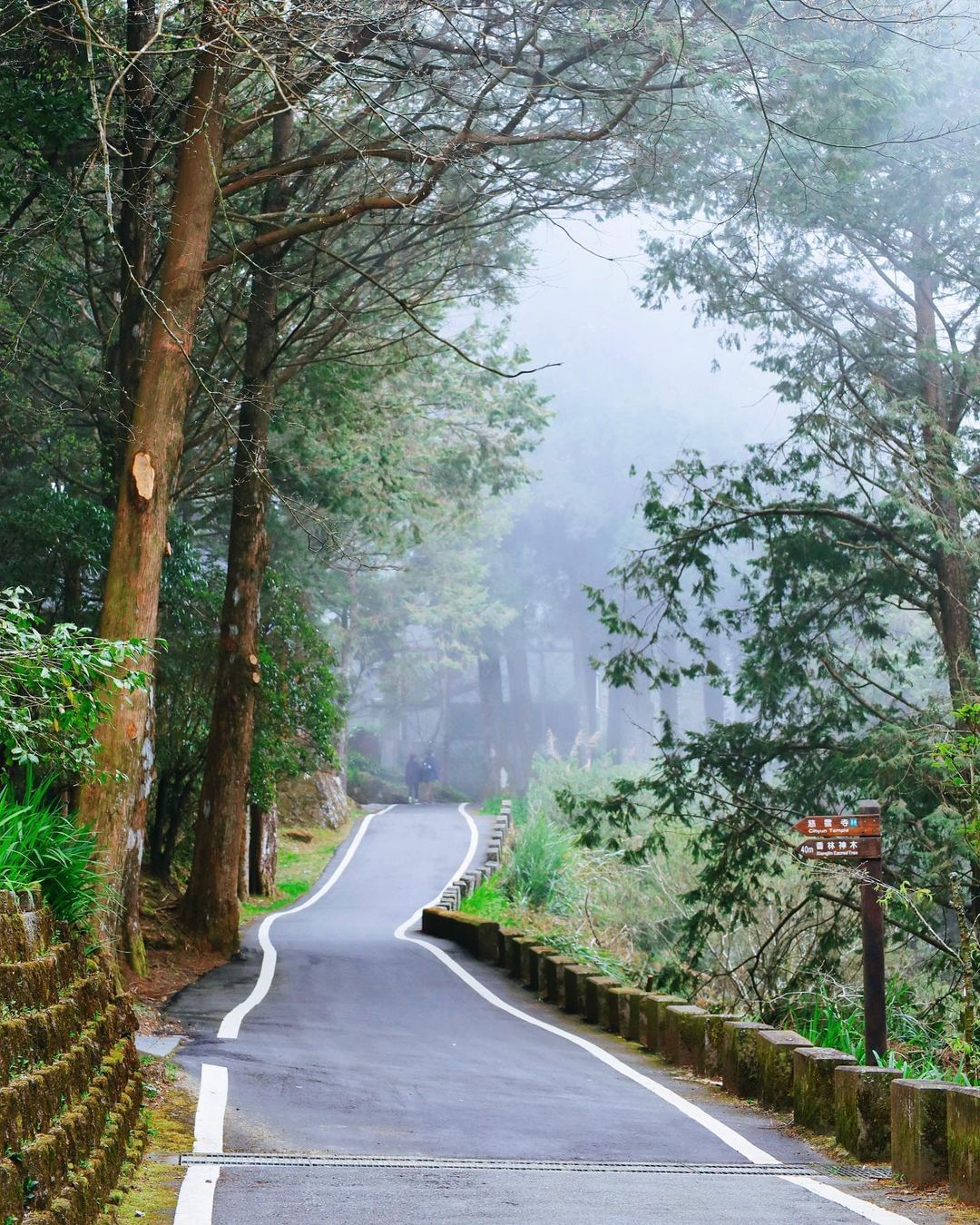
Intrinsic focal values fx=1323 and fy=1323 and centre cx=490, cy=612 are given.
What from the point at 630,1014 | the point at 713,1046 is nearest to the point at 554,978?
the point at 630,1014

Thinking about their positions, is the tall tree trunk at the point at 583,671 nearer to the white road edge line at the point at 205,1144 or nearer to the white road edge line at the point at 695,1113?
the white road edge line at the point at 695,1113

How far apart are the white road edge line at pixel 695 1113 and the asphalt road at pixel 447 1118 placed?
0.06 meters

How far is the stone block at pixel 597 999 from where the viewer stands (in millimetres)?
14250

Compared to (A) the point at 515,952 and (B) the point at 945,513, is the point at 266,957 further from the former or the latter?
(B) the point at 945,513

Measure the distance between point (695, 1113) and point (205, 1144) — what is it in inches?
144

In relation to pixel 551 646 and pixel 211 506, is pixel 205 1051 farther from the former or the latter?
pixel 551 646

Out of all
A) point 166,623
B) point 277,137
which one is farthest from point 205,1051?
point 277,137

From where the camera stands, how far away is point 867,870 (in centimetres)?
1002

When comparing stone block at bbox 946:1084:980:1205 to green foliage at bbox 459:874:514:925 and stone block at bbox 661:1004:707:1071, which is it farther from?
green foliage at bbox 459:874:514:925

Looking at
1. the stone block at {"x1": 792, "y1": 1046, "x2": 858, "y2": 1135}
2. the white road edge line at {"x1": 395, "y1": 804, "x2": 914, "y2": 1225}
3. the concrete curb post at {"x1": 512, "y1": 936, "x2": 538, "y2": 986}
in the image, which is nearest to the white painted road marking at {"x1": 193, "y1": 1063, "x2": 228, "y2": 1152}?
the white road edge line at {"x1": 395, "y1": 804, "x2": 914, "y2": 1225}

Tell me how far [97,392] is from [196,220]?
672 centimetres

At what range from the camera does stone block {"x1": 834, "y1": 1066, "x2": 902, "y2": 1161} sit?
7723mm

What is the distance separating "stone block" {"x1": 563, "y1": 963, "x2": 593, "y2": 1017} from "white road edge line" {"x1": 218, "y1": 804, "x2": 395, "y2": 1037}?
11.6ft

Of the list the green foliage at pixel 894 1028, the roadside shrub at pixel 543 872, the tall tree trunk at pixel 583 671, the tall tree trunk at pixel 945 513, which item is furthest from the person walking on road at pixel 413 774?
the green foliage at pixel 894 1028
